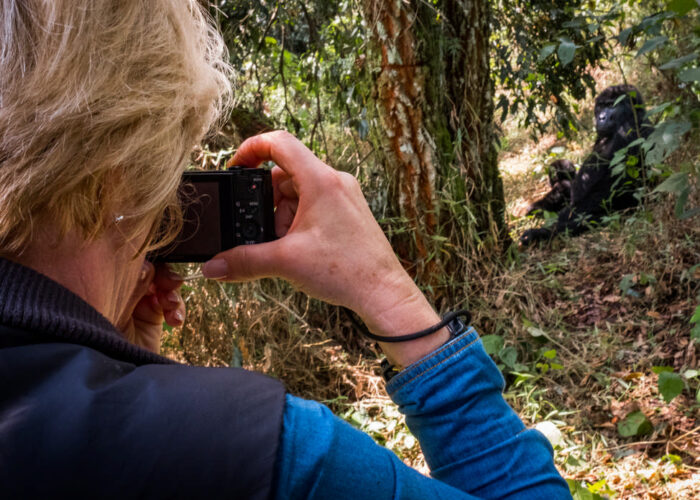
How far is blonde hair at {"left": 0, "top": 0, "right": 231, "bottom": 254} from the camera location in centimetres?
60

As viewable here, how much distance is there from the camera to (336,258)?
957 millimetres

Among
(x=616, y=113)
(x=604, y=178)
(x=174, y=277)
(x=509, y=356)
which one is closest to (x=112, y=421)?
(x=174, y=277)

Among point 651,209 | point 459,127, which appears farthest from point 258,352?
point 651,209

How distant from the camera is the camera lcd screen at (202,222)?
1022 millimetres

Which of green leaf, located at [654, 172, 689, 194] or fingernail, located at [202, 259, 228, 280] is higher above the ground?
fingernail, located at [202, 259, 228, 280]

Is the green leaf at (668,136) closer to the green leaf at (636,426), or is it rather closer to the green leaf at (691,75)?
the green leaf at (691,75)

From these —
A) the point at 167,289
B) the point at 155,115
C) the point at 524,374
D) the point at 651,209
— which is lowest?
the point at 524,374

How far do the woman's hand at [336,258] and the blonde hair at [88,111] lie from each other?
28 cm

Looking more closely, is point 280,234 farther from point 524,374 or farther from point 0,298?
point 524,374

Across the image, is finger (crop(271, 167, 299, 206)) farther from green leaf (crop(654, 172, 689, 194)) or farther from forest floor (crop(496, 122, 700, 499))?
green leaf (crop(654, 172, 689, 194))

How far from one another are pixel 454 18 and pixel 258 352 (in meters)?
1.82

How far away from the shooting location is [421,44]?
8.46 ft

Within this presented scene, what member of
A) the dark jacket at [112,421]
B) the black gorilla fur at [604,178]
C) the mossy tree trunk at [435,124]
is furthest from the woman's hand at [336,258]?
the black gorilla fur at [604,178]

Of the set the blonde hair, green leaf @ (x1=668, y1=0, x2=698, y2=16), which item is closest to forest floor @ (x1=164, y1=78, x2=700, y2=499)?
green leaf @ (x1=668, y1=0, x2=698, y2=16)
